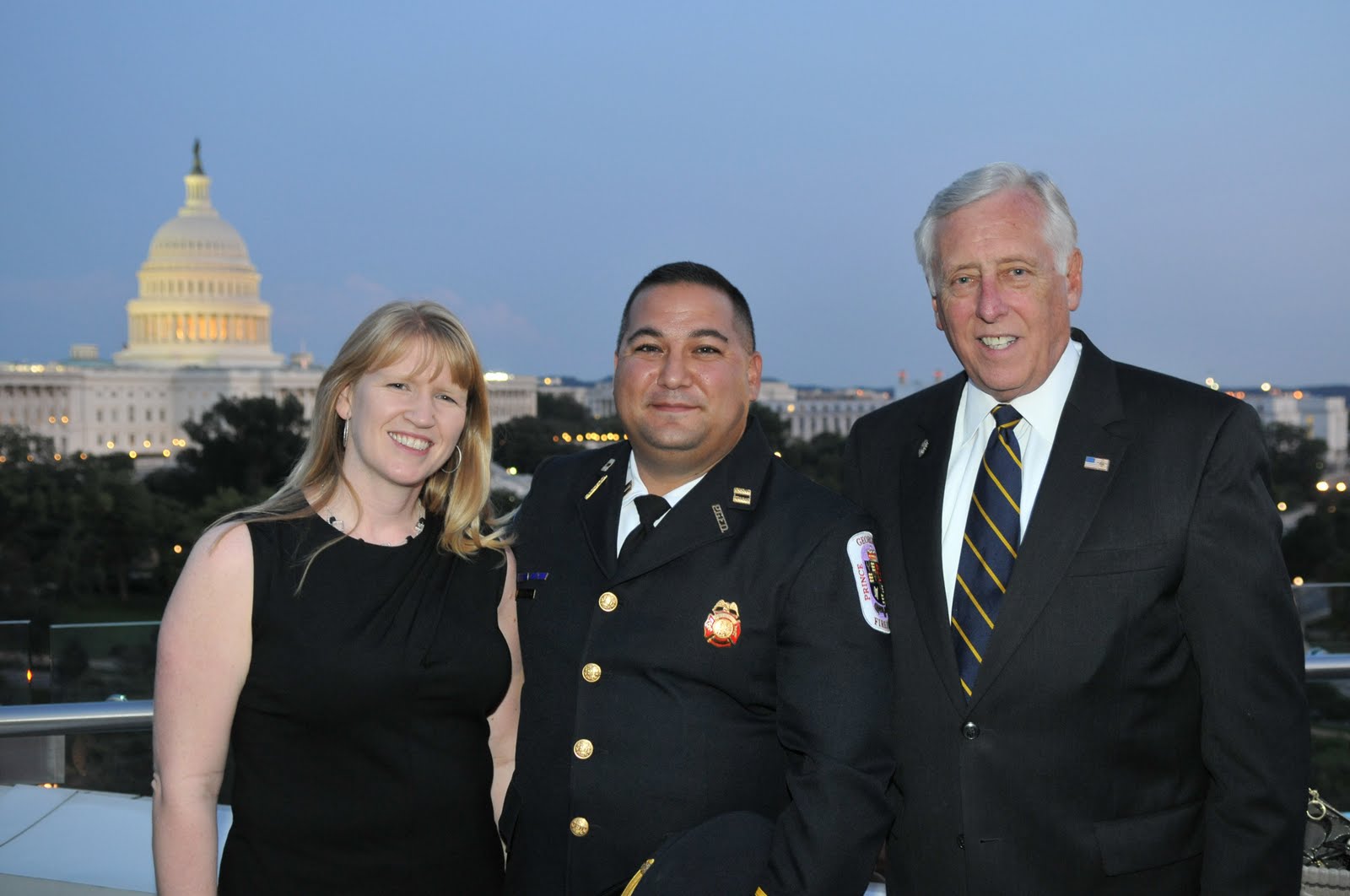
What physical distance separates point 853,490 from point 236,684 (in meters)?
1.80

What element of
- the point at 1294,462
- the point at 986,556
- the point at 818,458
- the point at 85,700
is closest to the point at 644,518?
the point at 986,556

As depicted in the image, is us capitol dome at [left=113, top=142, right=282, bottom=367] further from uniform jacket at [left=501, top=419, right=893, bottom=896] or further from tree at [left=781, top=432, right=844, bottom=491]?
uniform jacket at [left=501, top=419, right=893, bottom=896]

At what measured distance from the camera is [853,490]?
407 centimetres

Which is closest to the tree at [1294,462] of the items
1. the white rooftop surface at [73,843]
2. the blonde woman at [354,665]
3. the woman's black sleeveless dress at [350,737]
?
the white rooftop surface at [73,843]

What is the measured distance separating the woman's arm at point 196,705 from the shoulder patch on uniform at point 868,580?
1.53m

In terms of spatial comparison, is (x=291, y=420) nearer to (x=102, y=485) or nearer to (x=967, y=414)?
(x=102, y=485)

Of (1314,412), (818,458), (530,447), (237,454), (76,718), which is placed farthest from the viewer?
(1314,412)

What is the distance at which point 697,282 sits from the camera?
3.71m

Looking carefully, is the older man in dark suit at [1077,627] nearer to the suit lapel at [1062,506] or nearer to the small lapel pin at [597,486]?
the suit lapel at [1062,506]

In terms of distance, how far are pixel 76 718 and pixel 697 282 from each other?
7.32ft

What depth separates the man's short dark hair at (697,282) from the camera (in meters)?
3.72

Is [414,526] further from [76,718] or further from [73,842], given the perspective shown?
[73,842]

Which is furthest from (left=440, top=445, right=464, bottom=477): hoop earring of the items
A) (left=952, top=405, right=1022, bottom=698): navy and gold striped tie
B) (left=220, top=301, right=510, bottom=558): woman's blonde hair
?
(left=952, top=405, right=1022, bottom=698): navy and gold striped tie

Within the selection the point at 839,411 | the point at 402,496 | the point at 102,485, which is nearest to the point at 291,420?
the point at 102,485
